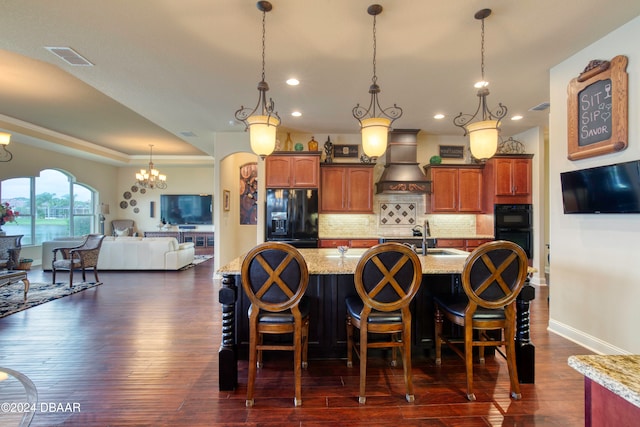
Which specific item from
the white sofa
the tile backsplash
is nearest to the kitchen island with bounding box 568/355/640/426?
the tile backsplash

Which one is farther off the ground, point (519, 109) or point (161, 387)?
point (519, 109)

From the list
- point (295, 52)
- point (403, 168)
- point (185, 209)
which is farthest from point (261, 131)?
point (185, 209)

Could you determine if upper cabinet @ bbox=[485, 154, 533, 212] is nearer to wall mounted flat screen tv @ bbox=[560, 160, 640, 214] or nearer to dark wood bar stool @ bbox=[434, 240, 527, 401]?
wall mounted flat screen tv @ bbox=[560, 160, 640, 214]

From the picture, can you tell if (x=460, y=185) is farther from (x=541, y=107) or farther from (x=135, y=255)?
(x=135, y=255)

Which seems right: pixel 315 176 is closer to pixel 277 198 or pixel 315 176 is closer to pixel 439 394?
pixel 277 198

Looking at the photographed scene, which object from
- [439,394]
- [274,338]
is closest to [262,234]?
[274,338]

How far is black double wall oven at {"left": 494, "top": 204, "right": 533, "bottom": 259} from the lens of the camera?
5.35 metres

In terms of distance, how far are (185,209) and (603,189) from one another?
10.2 m

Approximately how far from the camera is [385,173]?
5.58m

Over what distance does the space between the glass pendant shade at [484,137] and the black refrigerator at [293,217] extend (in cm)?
308

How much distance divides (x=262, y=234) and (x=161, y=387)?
11.2 feet

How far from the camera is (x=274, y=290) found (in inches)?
79.8

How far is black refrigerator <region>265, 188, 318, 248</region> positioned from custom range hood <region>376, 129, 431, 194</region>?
1363mm

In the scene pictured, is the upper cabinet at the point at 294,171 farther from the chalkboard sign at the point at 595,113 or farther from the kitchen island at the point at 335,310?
the chalkboard sign at the point at 595,113
